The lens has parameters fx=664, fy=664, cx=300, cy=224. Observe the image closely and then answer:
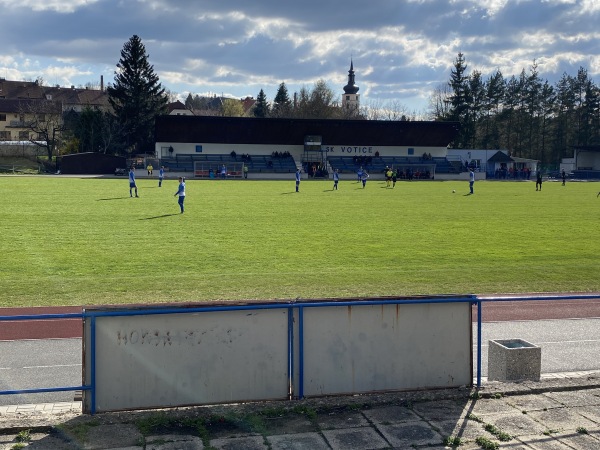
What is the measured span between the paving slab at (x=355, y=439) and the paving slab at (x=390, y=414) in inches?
13.5

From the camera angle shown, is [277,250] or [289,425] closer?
[289,425]

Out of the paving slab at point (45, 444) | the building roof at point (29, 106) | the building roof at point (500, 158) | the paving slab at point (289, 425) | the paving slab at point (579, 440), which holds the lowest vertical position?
the paving slab at point (45, 444)

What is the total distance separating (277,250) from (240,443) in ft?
47.0

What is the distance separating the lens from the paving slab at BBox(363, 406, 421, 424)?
784 centimetres

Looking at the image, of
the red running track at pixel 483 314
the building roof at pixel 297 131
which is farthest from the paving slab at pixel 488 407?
the building roof at pixel 297 131

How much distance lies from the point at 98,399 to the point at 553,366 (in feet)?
23.7

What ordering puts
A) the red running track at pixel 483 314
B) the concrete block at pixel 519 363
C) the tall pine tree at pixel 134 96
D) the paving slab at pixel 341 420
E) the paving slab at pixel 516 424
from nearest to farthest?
1. the paving slab at pixel 516 424
2. the paving slab at pixel 341 420
3. the concrete block at pixel 519 363
4. the red running track at pixel 483 314
5. the tall pine tree at pixel 134 96

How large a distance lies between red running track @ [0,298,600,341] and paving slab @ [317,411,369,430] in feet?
15.6

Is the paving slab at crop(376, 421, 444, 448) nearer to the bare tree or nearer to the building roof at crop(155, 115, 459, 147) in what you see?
the building roof at crop(155, 115, 459, 147)

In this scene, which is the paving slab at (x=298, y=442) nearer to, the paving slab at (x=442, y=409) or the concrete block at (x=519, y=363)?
the paving slab at (x=442, y=409)

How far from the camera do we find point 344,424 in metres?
7.73

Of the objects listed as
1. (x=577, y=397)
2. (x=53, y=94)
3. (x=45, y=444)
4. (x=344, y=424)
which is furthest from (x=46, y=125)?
(x=577, y=397)

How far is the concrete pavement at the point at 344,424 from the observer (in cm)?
720

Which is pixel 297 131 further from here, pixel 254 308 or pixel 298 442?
pixel 298 442
